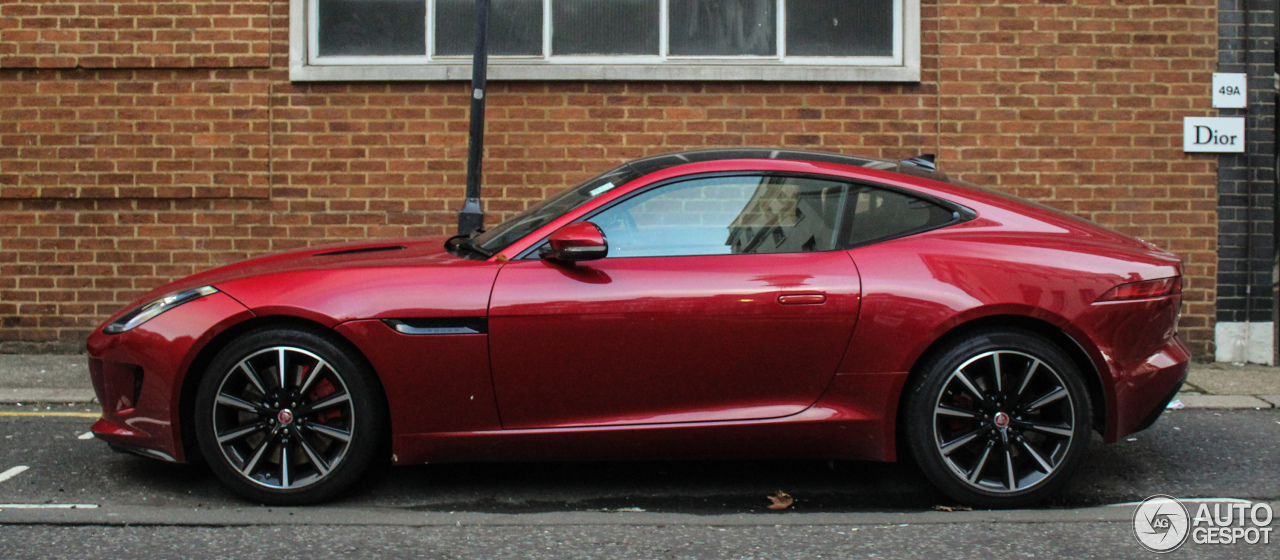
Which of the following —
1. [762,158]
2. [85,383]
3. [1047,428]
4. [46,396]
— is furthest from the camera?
[85,383]

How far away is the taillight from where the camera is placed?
14.1 ft

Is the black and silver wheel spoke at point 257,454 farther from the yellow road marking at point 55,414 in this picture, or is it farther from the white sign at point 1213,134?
the white sign at point 1213,134

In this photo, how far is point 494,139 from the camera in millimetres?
7922

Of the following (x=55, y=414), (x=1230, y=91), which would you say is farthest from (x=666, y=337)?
(x=1230, y=91)

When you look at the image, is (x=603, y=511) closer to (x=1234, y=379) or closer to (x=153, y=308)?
(x=153, y=308)

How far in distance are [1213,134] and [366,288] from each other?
624cm

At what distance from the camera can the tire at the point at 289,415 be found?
420 centimetres

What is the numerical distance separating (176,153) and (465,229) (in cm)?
272

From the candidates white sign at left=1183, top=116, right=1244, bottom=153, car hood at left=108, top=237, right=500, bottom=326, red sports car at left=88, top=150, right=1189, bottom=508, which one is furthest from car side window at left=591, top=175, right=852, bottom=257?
white sign at left=1183, top=116, right=1244, bottom=153

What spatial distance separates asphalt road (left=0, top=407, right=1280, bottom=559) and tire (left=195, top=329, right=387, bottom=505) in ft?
0.43

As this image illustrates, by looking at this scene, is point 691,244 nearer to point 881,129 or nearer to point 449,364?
point 449,364

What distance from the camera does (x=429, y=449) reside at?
14.0 feet

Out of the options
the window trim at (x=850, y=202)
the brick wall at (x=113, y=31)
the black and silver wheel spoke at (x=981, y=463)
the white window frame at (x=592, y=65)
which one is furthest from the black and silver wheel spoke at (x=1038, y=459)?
the brick wall at (x=113, y=31)

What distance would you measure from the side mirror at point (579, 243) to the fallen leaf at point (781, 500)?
1.19 metres
